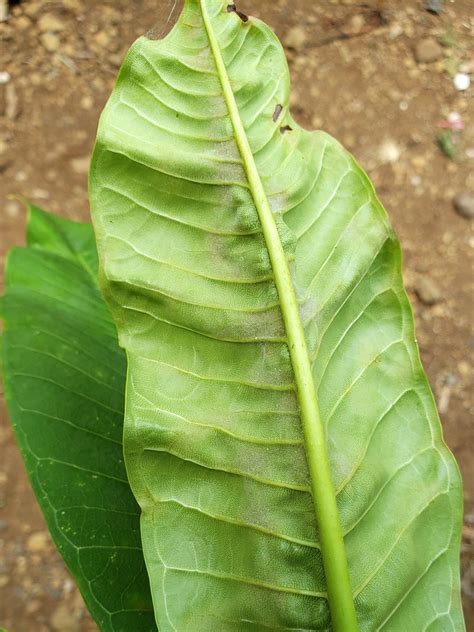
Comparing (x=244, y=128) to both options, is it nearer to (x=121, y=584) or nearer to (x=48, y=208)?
(x=121, y=584)

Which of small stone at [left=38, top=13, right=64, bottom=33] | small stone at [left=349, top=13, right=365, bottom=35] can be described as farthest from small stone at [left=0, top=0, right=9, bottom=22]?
small stone at [left=349, top=13, right=365, bottom=35]

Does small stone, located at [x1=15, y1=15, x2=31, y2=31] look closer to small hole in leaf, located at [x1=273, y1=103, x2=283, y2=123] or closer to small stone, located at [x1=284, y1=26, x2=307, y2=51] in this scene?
small stone, located at [x1=284, y1=26, x2=307, y2=51]

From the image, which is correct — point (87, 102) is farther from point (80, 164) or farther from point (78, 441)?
point (78, 441)

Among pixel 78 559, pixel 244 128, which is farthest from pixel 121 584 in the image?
pixel 244 128

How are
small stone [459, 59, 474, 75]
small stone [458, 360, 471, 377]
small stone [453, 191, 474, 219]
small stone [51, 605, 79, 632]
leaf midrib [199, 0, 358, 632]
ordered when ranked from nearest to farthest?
leaf midrib [199, 0, 358, 632] < small stone [51, 605, 79, 632] < small stone [458, 360, 471, 377] < small stone [453, 191, 474, 219] < small stone [459, 59, 474, 75]

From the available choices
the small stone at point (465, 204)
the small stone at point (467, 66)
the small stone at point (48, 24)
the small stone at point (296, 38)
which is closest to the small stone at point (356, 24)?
the small stone at point (296, 38)

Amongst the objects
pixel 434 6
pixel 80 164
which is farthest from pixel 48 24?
pixel 434 6

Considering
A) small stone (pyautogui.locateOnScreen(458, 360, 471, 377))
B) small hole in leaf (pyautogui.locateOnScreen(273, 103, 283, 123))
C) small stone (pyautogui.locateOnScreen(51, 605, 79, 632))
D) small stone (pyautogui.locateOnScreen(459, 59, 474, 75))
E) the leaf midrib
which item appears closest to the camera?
the leaf midrib
